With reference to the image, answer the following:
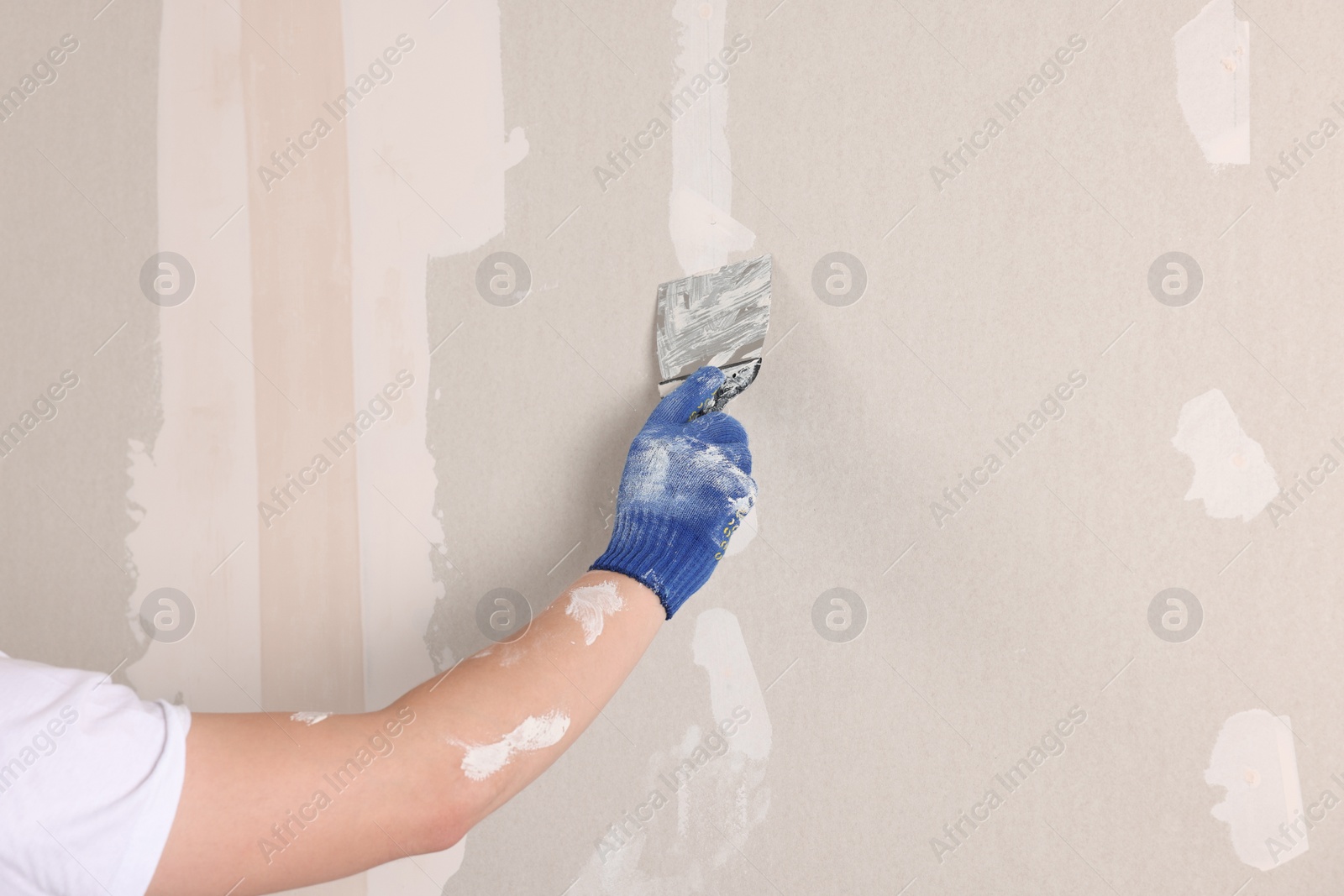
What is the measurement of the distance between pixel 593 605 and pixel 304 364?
0.80 metres

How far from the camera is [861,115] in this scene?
1.24 meters

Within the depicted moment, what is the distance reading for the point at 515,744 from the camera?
2.87 feet

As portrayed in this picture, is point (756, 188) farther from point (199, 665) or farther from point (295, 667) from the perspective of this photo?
point (199, 665)

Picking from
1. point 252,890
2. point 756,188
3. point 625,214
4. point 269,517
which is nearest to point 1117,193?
point 756,188

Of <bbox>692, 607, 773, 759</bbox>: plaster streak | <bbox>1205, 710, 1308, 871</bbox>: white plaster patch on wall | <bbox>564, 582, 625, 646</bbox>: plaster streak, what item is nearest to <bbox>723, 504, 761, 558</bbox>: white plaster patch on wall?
<bbox>692, 607, 773, 759</bbox>: plaster streak

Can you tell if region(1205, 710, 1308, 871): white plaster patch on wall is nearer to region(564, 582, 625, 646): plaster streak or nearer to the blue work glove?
the blue work glove

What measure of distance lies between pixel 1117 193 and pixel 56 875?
141 centimetres

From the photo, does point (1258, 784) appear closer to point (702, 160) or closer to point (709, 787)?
point (709, 787)

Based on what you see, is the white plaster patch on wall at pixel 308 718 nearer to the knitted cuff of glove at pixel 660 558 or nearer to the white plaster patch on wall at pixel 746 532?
the knitted cuff of glove at pixel 660 558

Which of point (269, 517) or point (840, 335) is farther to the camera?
point (269, 517)

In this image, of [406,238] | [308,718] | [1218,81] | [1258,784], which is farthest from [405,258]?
[1258,784]

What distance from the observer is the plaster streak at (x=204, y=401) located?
1.50 m

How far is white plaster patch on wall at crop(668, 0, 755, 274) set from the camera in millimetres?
1297

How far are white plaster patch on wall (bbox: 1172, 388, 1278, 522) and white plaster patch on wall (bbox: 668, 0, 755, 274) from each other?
2.22ft
